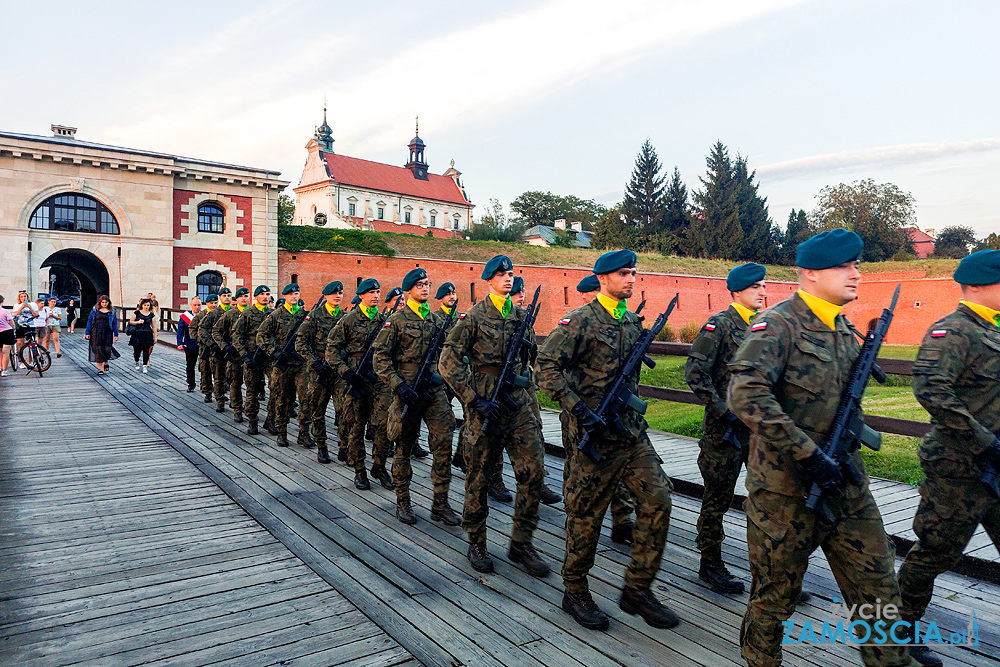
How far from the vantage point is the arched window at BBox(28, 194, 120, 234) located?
27.5 meters

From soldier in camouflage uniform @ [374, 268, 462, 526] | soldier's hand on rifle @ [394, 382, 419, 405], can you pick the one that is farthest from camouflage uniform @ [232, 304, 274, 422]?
soldier's hand on rifle @ [394, 382, 419, 405]

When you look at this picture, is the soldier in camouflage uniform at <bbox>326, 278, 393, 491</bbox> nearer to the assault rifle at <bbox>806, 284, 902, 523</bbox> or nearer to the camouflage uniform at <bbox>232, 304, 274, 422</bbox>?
the camouflage uniform at <bbox>232, 304, 274, 422</bbox>

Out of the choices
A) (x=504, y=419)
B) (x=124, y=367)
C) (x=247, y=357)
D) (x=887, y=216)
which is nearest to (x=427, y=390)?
(x=504, y=419)

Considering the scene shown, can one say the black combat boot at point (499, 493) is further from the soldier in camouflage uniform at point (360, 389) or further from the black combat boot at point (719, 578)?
the black combat boot at point (719, 578)

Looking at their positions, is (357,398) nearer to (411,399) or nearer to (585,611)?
(411,399)

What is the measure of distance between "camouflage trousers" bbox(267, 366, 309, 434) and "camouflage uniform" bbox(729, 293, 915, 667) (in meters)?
6.84

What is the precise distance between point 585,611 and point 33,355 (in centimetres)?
1573

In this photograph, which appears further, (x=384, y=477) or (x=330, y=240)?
(x=330, y=240)

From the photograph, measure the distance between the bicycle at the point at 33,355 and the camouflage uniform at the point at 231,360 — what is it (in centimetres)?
635

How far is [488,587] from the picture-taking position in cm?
418

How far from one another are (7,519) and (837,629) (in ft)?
20.6

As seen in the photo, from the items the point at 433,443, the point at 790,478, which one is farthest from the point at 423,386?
the point at 790,478

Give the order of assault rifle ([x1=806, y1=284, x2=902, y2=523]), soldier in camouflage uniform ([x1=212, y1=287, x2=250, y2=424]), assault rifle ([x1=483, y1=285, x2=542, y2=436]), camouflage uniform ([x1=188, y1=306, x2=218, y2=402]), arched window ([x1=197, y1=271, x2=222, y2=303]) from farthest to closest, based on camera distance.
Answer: arched window ([x1=197, y1=271, x2=222, y2=303]), camouflage uniform ([x1=188, y1=306, x2=218, y2=402]), soldier in camouflage uniform ([x1=212, y1=287, x2=250, y2=424]), assault rifle ([x1=483, y1=285, x2=542, y2=436]), assault rifle ([x1=806, y1=284, x2=902, y2=523])

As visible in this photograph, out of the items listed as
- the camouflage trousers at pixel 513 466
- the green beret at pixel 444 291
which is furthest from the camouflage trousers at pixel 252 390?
the camouflage trousers at pixel 513 466
